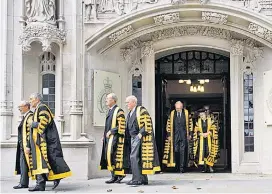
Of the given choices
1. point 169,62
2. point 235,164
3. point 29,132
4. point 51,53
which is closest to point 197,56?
point 169,62

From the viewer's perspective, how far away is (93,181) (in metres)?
12.6

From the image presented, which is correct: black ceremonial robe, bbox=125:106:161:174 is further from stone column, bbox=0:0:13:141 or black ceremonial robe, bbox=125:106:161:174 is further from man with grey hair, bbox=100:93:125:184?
stone column, bbox=0:0:13:141

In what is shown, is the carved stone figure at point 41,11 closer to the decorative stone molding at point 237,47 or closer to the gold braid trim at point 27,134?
the gold braid trim at point 27,134

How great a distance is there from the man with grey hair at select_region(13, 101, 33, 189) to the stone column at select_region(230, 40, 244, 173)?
18.5 feet

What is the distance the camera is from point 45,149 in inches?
419

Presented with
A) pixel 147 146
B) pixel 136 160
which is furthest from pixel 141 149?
pixel 136 160

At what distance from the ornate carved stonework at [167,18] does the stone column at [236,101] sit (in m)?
1.80

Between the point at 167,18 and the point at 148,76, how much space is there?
Answer: 75.2 inches

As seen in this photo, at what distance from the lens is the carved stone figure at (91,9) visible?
1366 centimetres

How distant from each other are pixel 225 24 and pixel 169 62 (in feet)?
7.90

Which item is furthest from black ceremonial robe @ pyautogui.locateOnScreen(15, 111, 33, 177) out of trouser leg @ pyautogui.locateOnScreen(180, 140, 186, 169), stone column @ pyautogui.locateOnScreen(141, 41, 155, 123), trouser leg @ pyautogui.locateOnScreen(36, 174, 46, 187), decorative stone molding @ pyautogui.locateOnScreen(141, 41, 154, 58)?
trouser leg @ pyautogui.locateOnScreen(180, 140, 186, 169)

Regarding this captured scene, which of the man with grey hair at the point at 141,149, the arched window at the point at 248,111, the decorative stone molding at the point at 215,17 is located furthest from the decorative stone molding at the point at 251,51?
the man with grey hair at the point at 141,149

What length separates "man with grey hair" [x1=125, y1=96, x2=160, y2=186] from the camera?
11.2 meters

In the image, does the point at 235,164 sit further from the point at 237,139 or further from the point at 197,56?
the point at 197,56
